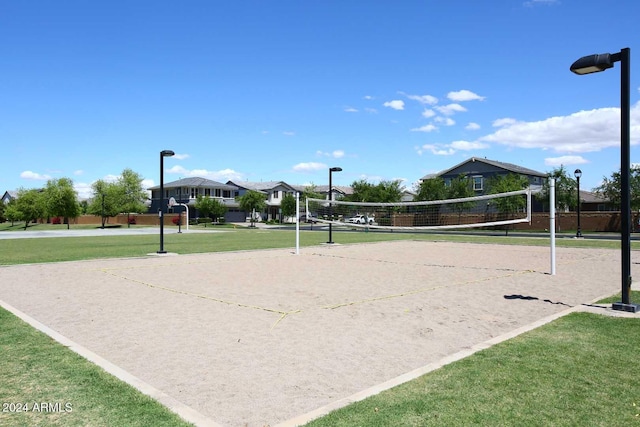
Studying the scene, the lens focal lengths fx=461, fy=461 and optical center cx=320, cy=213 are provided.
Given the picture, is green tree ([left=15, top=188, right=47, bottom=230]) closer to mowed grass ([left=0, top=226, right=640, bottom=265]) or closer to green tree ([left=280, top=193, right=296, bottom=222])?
green tree ([left=280, top=193, right=296, bottom=222])

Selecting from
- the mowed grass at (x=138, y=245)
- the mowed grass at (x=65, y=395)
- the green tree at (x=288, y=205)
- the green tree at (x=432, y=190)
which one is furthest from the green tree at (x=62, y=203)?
the mowed grass at (x=65, y=395)

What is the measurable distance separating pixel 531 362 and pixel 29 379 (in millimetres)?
5281

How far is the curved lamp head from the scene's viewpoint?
7.91m

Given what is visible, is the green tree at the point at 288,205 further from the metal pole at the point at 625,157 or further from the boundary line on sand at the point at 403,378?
the boundary line on sand at the point at 403,378

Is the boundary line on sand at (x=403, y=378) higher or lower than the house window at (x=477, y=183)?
lower

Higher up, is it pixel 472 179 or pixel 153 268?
pixel 472 179

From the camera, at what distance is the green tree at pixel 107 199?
245 ft

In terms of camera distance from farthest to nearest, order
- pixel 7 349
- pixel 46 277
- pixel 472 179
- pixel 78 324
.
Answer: pixel 472 179, pixel 46 277, pixel 78 324, pixel 7 349

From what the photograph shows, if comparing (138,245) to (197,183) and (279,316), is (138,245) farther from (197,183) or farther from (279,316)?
(197,183)

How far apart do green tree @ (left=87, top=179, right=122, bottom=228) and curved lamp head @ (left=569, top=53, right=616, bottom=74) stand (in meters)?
72.8

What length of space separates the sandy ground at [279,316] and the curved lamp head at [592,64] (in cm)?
426

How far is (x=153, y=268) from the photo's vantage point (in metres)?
14.8

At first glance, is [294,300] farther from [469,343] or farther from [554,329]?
[554,329]

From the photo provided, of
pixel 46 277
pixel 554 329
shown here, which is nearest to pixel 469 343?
pixel 554 329
